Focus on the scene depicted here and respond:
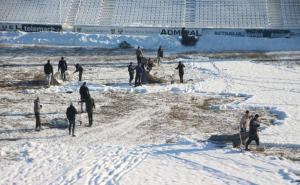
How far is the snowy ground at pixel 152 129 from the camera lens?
16.7 meters

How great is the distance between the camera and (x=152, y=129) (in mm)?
21953

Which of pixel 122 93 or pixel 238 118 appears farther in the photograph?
pixel 122 93

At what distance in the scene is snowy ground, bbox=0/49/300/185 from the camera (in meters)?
16.7

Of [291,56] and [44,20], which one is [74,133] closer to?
[291,56]

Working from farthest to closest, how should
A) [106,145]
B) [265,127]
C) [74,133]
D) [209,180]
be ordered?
[265,127] < [74,133] < [106,145] < [209,180]

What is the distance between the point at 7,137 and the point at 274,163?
906cm

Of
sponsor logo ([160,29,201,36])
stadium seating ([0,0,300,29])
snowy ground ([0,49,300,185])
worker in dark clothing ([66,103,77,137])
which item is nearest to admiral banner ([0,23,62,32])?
stadium seating ([0,0,300,29])

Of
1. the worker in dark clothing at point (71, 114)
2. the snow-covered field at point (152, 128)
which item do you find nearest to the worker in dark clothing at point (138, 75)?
the snow-covered field at point (152, 128)

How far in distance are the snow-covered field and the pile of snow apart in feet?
31.9

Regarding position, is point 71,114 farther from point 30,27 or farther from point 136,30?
point 30,27

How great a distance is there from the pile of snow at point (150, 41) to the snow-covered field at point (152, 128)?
9.73 m

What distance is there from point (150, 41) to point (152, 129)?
2589 centimetres

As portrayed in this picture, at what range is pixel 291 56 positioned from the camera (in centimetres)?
4341

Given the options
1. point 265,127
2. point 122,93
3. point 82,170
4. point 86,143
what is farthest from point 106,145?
point 122,93
